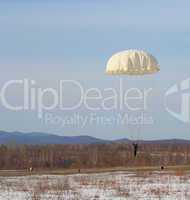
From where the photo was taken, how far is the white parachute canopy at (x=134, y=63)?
26.7m

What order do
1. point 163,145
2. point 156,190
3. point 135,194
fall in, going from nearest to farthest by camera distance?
point 135,194 < point 156,190 < point 163,145

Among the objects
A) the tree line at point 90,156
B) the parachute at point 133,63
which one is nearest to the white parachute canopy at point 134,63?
the parachute at point 133,63

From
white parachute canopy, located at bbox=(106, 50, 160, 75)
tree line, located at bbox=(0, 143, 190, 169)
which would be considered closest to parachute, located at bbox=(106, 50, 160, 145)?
white parachute canopy, located at bbox=(106, 50, 160, 75)

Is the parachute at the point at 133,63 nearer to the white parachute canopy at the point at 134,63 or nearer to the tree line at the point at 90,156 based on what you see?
the white parachute canopy at the point at 134,63

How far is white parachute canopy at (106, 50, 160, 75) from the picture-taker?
2669 cm

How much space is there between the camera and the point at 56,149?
4806 inches

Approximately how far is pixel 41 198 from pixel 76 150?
333 feet

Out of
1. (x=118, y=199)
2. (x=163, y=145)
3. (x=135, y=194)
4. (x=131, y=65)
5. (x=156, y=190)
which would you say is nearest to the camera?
(x=118, y=199)

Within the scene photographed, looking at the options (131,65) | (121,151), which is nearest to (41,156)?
(121,151)

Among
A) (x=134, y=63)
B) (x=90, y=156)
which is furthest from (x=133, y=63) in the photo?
(x=90, y=156)

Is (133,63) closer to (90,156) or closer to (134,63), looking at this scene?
(134,63)

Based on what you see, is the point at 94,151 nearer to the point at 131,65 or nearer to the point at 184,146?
the point at 184,146

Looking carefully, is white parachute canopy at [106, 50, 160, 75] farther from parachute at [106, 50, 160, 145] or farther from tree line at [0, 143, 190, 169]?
tree line at [0, 143, 190, 169]

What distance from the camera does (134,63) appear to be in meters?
26.7
